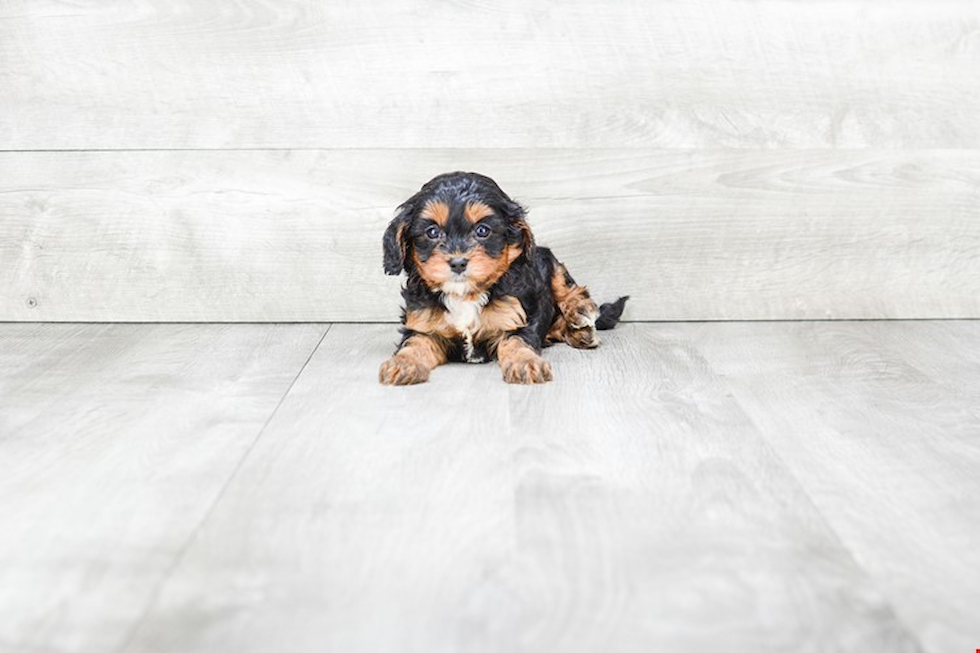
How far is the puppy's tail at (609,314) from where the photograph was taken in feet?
9.75

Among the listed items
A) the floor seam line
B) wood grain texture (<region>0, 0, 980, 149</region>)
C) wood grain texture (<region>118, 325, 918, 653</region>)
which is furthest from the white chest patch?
wood grain texture (<region>0, 0, 980, 149</region>)

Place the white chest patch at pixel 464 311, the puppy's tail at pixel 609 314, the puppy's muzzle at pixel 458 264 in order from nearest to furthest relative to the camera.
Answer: the puppy's muzzle at pixel 458 264, the white chest patch at pixel 464 311, the puppy's tail at pixel 609 314

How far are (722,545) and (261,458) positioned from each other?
84cm

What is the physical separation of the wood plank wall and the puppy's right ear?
0.59 metres

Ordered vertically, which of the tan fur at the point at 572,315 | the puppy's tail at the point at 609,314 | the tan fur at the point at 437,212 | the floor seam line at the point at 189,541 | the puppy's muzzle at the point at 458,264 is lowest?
the puppy's tail at the point at 609,314

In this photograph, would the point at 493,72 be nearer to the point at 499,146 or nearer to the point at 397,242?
the point at 499,146

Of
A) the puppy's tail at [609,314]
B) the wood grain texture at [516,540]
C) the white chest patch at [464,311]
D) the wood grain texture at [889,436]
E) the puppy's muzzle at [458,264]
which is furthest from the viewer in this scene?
the puppy's tail at [609,314]

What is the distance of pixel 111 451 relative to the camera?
1.95 m

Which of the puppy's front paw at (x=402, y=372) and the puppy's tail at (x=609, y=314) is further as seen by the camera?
the puppy's tail at (x=609, y=314)

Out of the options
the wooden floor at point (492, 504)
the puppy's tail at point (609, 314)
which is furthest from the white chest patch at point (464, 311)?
the puppy's tail at point (609, 314)

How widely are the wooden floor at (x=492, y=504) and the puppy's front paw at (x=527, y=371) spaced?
4 cm

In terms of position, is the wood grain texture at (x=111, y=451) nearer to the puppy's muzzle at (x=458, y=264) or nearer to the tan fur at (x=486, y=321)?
the tan fur at (x=486, y=321)

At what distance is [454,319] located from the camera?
2.54m

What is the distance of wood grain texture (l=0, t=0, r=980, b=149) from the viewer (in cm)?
299
